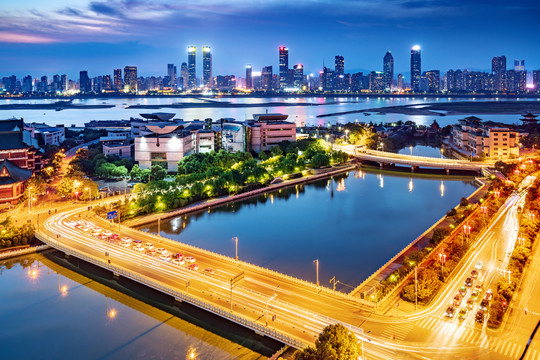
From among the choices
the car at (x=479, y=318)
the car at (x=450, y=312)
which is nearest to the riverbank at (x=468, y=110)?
the car at (x=450, y=312)

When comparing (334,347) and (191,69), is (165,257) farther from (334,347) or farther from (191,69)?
(191,69)

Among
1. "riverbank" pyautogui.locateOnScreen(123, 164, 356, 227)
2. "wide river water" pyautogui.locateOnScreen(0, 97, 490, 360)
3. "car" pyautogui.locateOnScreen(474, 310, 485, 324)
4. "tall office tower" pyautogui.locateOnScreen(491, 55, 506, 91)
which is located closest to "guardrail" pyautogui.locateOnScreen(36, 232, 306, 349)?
"wide river water" pyautogui.locateOnScreen(0, 97, 490, 360)

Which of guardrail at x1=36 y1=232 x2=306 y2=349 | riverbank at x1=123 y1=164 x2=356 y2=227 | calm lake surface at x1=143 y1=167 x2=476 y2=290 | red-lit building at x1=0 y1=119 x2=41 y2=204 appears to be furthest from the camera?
red-lit building at x1=0 y1=119 x2=41 y2=204

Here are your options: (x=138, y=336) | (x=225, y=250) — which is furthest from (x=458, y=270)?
(x=138, y=336)

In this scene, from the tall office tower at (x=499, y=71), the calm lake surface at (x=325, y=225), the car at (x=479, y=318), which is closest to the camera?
the car at (x=479, y=318)

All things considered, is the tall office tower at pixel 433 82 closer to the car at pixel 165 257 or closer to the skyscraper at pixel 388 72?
the skyscraper at pixel 388 72

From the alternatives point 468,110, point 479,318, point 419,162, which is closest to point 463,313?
point 479,318

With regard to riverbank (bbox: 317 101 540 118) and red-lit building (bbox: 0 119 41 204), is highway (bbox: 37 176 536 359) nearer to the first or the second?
red-lit building (bbox: 0 119 41 204)

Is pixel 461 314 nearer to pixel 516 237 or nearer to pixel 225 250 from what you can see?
pixel 516 237
